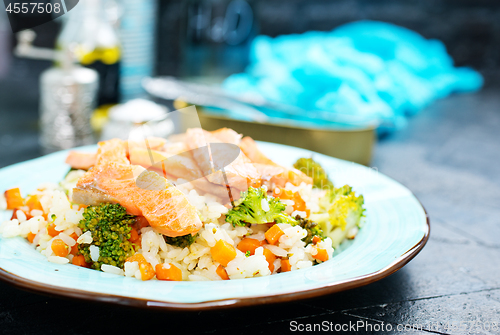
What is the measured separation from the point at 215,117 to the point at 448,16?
13.0 ft

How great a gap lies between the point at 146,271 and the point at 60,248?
0.26m

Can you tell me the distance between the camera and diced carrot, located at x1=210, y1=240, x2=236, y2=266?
3.80ft

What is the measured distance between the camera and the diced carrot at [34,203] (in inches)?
53.6

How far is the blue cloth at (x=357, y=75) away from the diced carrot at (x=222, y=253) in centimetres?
130

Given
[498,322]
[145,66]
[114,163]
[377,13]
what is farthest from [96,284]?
[377,13]

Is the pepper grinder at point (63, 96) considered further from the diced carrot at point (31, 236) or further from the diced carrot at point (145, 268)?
the diced carrot at point (145, 268)

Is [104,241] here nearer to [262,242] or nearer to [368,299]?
[262,242]

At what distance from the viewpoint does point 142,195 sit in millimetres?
1180

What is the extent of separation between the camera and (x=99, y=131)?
9.87ft

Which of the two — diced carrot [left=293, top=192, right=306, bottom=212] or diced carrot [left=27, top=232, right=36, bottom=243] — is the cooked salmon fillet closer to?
diced carrot [left=27, top=232, right=36, bottom=243]

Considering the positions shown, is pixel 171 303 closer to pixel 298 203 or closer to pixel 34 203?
pixel 298 203

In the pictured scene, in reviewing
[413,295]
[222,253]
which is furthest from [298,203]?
[413,295]

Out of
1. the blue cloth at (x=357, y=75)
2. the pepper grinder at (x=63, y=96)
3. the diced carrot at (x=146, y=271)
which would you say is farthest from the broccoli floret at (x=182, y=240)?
the pepper grinder at (x=63, y=96)

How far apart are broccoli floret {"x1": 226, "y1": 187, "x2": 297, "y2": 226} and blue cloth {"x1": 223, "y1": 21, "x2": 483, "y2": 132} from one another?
44.8 inches
